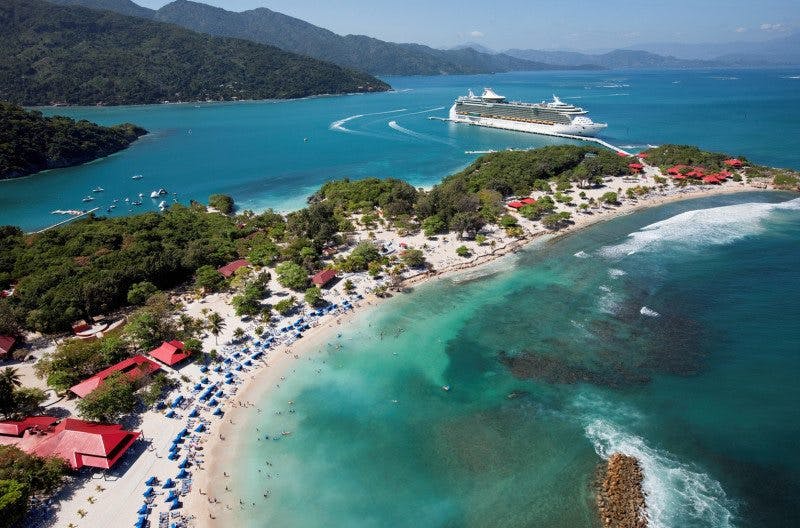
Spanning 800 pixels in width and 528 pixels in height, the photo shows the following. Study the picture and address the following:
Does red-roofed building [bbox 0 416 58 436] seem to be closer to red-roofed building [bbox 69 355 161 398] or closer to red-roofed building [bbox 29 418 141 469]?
red-roofed building [bbox 29 418 141 469]

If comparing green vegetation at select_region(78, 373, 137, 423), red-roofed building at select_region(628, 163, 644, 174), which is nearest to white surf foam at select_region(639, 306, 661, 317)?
green vegetation at select_region(78, 373, 137, 423)

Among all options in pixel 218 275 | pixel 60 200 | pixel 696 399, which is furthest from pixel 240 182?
pixel 696 399

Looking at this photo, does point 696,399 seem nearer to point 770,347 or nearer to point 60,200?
point 770,347

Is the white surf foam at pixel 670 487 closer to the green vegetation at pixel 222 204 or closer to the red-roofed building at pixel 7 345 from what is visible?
the red-roofed building at pixel 7 345

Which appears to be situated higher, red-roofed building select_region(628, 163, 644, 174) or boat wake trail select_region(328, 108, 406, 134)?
boat wake trail select_region(328, 108, 406, 134)

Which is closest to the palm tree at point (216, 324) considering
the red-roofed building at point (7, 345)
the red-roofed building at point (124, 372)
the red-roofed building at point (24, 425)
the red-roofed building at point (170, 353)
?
the red-roofed building at point (170, 353)

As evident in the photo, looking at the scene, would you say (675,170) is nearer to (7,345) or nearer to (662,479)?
(662,479)
